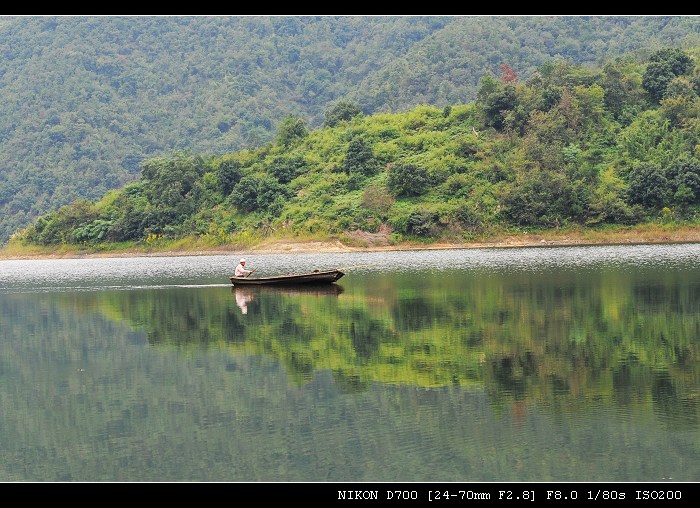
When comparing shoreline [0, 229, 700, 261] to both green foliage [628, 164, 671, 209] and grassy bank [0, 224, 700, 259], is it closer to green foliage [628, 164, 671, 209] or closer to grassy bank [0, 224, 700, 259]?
grassy bank [0, 224, 700, 259]

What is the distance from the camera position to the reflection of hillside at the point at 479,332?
2009cm

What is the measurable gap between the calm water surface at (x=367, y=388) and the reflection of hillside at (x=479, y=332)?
92mm

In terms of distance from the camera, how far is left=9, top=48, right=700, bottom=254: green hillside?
82.9m

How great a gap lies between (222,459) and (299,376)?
5.96 metres

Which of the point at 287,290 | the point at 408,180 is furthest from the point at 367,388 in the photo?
the point at 408,180

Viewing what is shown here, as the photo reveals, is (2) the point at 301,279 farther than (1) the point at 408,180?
No

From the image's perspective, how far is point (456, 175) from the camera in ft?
293

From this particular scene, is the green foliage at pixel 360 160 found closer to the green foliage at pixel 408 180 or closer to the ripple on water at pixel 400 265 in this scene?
the green foliage at pixel 408 180

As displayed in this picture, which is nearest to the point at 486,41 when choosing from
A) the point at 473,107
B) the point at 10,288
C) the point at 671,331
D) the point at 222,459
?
the point at 473,107

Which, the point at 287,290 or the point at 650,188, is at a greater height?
the point at 650,188

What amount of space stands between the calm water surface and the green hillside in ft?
147

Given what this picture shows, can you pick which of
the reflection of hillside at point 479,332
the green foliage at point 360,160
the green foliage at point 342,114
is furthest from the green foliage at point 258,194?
the reflection of hillside at point 479,332

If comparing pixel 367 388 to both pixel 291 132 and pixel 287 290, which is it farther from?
pixel 291 132

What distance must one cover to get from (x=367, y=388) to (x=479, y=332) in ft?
24.1
